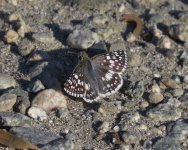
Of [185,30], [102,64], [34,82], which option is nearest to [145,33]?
[185,30]

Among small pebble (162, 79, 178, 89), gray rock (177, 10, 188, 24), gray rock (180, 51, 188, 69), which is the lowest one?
small pebble (162, 79, 178, 89)

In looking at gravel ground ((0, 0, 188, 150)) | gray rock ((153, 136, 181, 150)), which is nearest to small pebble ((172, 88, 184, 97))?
gravel ground ((0, 0, 188, 150))

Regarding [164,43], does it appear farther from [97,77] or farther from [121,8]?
[97,77]

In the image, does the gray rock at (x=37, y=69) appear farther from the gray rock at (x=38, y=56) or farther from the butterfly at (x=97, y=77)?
the butterfly at (x=97, y=77)

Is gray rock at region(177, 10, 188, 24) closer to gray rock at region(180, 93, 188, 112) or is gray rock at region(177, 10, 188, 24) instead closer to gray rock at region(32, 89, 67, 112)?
gray rock at region(180, 93, 188, 112)

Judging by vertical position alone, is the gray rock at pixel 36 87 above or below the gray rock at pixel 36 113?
above

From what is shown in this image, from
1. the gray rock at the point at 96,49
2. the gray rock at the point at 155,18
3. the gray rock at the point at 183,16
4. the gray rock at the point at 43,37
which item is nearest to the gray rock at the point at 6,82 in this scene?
the gray rock at the point at 43,37
